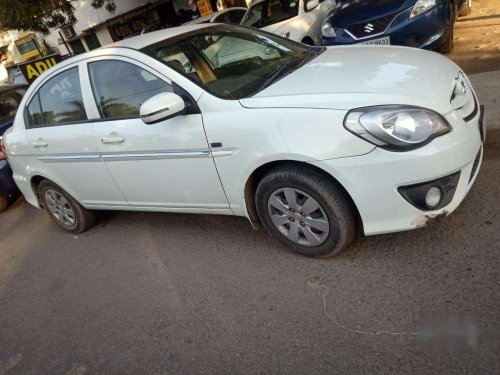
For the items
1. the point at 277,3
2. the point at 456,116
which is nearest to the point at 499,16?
the point at 277,3

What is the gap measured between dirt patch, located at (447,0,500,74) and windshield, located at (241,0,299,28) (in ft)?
9.16

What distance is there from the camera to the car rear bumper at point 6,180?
584cm

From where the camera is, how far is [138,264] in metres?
3.96

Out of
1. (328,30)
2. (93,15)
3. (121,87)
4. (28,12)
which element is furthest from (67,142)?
(93,15)

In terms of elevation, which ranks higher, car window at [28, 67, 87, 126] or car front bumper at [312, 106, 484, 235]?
car window at [28, 67, 87, 126]

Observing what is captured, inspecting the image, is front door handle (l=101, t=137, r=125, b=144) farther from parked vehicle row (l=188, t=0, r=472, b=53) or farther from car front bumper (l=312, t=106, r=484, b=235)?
parked vehicle row (l=188, t=0, r=472, b=53)

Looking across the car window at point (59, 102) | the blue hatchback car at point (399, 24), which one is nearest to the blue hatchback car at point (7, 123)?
the car window at point (59, 102)

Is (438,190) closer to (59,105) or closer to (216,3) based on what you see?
(59,105)

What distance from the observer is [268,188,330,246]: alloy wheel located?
297 cm


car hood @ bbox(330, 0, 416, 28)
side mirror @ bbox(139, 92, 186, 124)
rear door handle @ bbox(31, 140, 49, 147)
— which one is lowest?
car hood @ bbox(330, 0, 416, 28)

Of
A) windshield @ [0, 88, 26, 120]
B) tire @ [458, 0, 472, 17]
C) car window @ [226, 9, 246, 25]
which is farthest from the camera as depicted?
car window @ [226, 9, 246, 25]

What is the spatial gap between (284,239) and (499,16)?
6.64m

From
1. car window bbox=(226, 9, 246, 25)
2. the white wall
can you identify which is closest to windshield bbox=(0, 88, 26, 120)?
car window bbox=(226, 9, 246, 25)

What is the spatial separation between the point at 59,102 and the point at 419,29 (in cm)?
438
